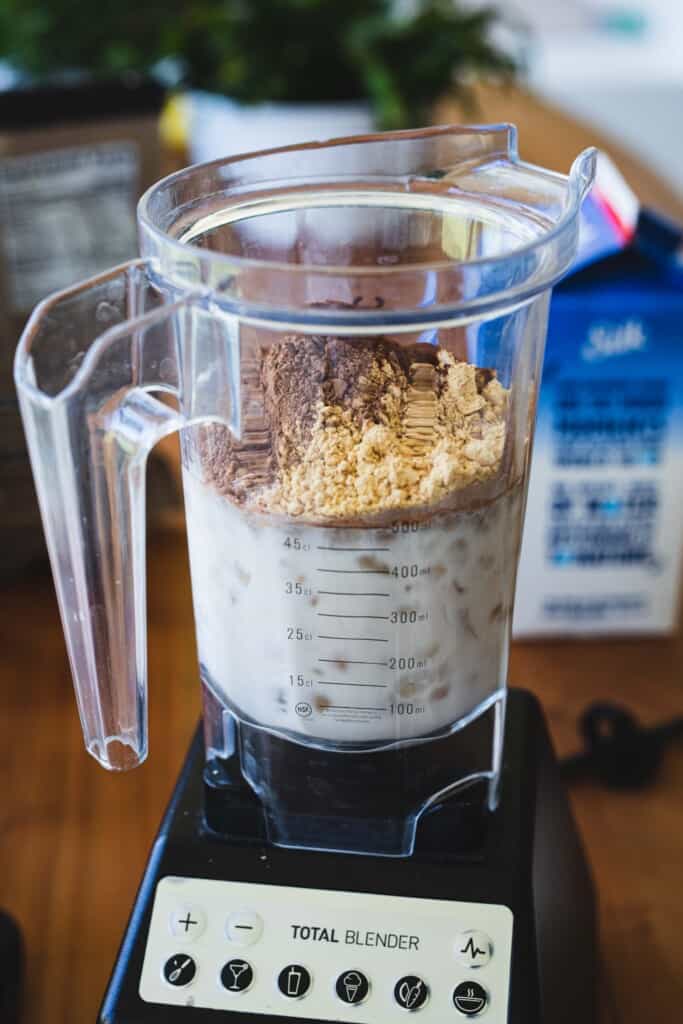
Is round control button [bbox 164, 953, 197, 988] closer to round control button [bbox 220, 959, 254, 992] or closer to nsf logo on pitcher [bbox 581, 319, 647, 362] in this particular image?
round control button [bbox 220, 959, 254, 992]

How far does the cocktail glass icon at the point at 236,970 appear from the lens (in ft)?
1.43

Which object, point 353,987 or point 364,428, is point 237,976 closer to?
point 353,987

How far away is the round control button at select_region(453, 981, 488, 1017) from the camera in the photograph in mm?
430

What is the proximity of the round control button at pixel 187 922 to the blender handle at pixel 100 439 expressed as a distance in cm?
10

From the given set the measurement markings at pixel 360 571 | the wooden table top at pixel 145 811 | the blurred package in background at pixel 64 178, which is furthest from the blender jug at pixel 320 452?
the blurred package in background at pixel 64 178

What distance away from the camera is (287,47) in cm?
130

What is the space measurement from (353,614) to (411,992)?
0.15 m

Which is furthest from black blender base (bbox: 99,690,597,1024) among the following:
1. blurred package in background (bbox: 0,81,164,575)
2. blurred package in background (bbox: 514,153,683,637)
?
blurred package in background (bbox: 0,81,164,575)

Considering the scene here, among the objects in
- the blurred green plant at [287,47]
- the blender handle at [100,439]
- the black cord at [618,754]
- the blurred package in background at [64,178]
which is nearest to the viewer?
the blender handle at [100,439]

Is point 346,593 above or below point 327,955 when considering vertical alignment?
above

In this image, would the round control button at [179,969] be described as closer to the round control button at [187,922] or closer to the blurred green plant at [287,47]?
the round control button at [187,922]

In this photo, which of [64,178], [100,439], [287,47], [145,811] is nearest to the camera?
[100,439]

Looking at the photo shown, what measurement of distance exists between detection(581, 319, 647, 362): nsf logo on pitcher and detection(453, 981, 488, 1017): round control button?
16.8 inches

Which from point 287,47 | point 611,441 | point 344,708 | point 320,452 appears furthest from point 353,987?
point 287,47
